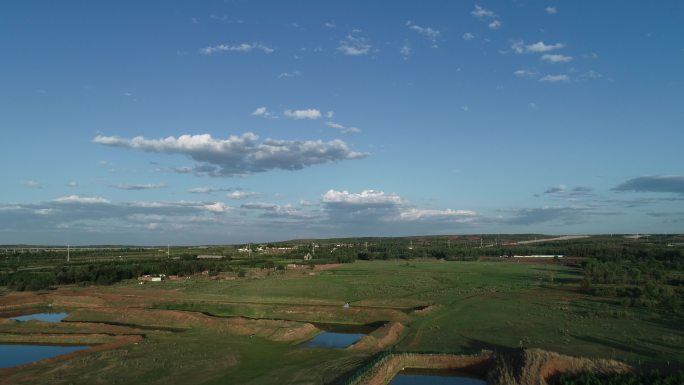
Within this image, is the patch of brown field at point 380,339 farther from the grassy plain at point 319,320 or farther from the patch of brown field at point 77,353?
the patch of brown field at point 77,353

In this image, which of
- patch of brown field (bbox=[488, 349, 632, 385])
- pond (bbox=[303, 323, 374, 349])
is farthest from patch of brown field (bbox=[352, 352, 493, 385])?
pond (bbox=[303, 323, 374, 349])

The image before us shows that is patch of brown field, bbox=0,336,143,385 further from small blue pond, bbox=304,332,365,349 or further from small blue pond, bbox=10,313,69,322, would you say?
small blue pond, bbox=10,313,69,322

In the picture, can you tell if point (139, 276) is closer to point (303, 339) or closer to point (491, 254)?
point (303, 339)

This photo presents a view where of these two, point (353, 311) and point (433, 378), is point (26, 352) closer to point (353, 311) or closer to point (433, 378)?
point (353, 311)

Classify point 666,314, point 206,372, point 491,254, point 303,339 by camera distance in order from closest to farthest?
1. point 206,372
2. point 303,339
3. point 666,314
4. point 491,254

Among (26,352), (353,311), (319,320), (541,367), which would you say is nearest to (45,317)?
(26,352)

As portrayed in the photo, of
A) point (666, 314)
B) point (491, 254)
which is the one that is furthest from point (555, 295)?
point (491, 254)
